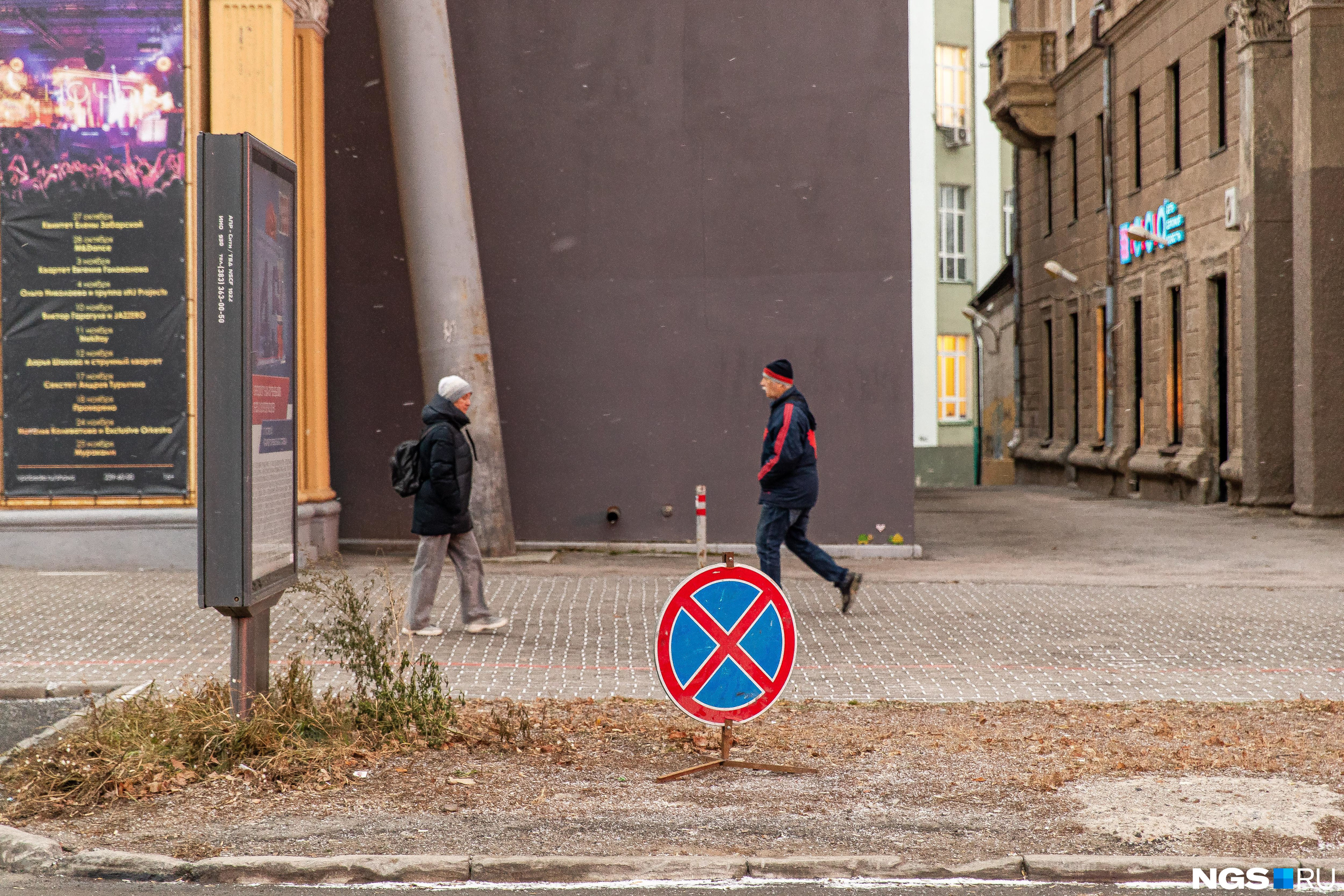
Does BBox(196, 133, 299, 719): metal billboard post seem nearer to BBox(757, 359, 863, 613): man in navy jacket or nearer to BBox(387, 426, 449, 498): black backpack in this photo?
BBox(387, 426, 449, 498): black backpack

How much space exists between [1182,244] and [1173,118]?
2.51m

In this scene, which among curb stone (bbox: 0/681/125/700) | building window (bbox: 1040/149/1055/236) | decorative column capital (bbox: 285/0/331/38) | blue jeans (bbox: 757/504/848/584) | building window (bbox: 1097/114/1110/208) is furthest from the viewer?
building window (bbox: 1040/149/1055/236)

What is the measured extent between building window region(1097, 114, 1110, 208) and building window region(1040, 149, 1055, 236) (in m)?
3.24

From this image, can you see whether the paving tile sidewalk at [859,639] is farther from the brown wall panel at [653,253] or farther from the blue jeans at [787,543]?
the brown wall panel at [653,253]

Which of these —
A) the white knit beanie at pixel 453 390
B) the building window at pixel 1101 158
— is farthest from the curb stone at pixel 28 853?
the building window at pixel 1101 158

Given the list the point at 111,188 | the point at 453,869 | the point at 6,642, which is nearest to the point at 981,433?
the point at 111,188

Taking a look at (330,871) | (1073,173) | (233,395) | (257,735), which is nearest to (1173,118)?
(1073,173)

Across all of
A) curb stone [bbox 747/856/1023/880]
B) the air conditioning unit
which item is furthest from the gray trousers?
the air conditioning unit

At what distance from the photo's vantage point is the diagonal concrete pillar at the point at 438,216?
578 inches

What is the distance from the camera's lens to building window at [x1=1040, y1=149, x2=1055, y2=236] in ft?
112

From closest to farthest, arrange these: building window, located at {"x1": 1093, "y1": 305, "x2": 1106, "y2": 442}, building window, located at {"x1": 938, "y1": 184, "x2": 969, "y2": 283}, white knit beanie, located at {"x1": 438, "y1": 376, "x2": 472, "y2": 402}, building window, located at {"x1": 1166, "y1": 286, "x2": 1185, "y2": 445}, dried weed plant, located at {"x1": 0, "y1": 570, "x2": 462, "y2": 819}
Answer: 1. dried weed plant, located at {"x1": 0, "y1": 570, "x2": 462, "y2": 819}
2. white knit beanie, located at {"x1": 438, "y1": 376, "x2": 472, "y2": 402}
3. building window, located at {"x1": 1166, "y1": 286, "x2": 1185, "y2": 445}
4. building window, located at {"x1": 1093, "y1": 305, "x2": 1106, "y2": 442}
5. building window, located at {"x1": 938, "y1": 184, "x2": 969, "y2": 283}

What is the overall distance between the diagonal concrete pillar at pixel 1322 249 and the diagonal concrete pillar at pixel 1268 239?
141 centimetres

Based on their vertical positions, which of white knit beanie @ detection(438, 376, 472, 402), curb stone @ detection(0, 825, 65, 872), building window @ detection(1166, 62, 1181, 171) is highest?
building window @ detection(1166, 62, 1181, 171)

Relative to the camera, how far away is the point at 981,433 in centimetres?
4309
